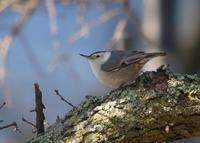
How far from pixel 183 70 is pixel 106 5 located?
0.72 metres

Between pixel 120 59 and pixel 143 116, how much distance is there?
0.53 meters

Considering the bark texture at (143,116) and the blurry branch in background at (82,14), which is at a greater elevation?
the blurry branch in background at (82,14)

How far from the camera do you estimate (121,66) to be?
215 centimetres

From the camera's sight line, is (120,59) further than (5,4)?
No

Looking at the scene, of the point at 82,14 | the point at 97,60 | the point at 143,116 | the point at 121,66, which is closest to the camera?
the point at 143,116

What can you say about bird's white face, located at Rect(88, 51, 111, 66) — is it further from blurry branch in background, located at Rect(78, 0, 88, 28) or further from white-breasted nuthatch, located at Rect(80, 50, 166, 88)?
blurry branch in background, located at Rect(78, 0, 88, 28)

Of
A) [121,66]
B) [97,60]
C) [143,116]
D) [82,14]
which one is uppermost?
[82,14]

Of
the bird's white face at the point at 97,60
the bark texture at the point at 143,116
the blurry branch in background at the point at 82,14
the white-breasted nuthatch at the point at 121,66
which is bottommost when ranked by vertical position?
the bark texture at the point at 143,116

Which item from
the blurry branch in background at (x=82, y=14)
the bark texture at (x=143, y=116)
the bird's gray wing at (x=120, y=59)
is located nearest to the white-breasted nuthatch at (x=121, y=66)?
the bird's gray wing at (x=120, y=59)

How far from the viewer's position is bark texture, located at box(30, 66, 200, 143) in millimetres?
1664

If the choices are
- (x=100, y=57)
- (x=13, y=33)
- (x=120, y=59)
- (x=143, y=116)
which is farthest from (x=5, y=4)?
(x=143, y=116)

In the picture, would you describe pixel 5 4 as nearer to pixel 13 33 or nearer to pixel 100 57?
pixel 13 33

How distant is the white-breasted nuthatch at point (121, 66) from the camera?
210 cm

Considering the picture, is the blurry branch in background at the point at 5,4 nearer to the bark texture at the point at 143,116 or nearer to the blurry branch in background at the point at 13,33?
the blurry branch in background at the point at 13,33
